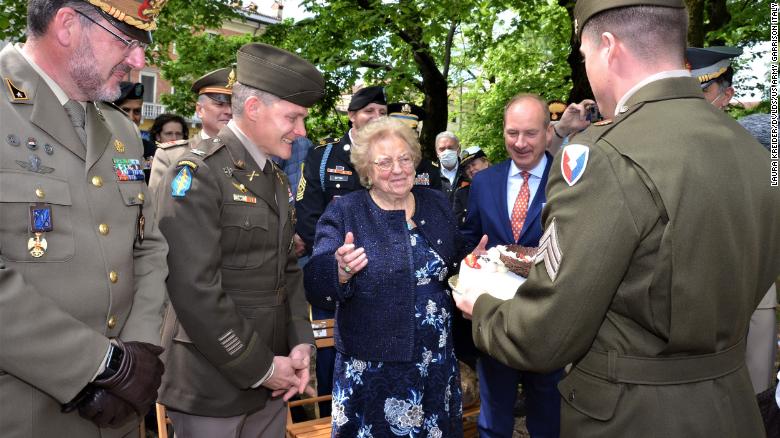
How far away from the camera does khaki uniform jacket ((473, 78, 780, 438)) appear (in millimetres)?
1598

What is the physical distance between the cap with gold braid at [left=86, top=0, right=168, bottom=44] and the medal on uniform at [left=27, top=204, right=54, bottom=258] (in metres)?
0.70

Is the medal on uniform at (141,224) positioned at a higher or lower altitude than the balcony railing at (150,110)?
lower

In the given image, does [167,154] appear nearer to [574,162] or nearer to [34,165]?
[34,165]

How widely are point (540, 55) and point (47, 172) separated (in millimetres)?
23442

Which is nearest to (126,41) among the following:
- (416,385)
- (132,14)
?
(132,14)

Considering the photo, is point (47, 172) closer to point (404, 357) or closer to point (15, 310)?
point (15, 310)

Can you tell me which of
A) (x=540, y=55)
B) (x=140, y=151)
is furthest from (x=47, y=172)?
(x=540, y=55)

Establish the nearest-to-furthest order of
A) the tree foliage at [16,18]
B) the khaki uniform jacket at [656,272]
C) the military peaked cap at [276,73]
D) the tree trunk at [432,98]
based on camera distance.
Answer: the khaki uniform jacket at [656,272], the military peaked cap at [276,73], the tree foliage at [16,18], the tree trunk at [432,98]

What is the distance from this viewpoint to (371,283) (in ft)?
9.88

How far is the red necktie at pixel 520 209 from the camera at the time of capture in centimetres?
379

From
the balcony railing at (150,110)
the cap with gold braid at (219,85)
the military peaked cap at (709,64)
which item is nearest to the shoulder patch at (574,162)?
the military peaked cap at (709,64)

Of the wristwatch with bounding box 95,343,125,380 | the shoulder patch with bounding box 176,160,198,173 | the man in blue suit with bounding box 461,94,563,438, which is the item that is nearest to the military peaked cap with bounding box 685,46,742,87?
the man in blue suit with bounding box 461,94,563,438

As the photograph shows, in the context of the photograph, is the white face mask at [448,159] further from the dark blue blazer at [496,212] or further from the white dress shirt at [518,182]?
the white dress shirt at [518,182]

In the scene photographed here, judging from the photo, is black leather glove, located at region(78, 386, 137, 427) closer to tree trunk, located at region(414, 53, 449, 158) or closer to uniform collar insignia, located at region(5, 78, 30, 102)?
uniform collar insignia, located at region(5, 78, 30, 102)
